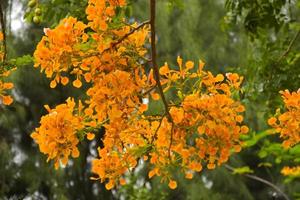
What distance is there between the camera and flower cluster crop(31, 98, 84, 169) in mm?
1412

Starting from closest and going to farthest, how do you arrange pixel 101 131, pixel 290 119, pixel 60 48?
pixel 60 48 < pixel 290 119 < pixel 101 131

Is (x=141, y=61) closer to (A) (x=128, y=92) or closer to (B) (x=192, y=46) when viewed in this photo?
(A) (x=128, y=92)

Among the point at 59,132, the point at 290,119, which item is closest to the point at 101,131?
the point at 290,119

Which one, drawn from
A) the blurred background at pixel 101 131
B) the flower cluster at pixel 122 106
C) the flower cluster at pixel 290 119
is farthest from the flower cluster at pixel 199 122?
the blurred background at pixel 101 131

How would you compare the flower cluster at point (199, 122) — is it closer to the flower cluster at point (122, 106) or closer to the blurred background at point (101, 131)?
the flower cluster at point (122, 106)

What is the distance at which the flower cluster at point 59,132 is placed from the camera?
4.63 ft

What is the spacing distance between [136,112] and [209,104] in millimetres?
197

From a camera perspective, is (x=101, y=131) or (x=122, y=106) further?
(x=101, y=131)

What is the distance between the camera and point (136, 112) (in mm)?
1495

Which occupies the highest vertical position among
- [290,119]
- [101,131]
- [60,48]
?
[60,48]

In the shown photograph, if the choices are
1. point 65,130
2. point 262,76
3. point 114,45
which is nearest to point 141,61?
point 114,45

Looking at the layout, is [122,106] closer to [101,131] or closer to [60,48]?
[60,48]

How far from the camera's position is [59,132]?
1.42 meters

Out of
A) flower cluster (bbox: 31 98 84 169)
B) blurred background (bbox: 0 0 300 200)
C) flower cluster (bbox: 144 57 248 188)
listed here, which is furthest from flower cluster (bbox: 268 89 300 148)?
blurred background (bbox: 0 0 300 200)
